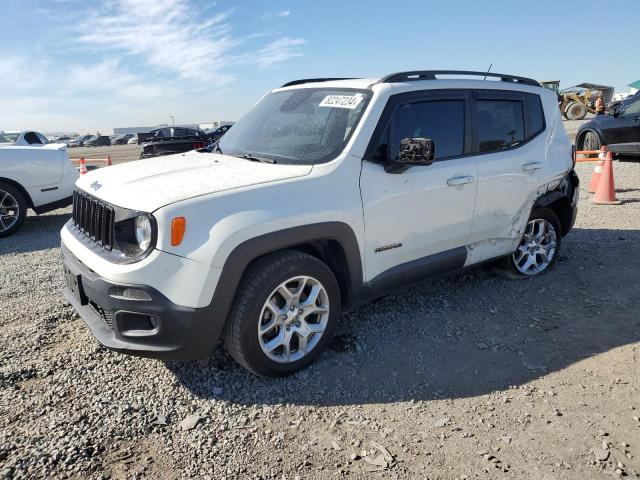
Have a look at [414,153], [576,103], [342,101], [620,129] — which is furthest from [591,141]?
[576,103]

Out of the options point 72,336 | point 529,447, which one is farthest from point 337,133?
point 72,336

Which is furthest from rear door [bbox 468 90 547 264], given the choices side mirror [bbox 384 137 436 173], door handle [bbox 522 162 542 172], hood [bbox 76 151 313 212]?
hood [bbox 76 151 313 212]

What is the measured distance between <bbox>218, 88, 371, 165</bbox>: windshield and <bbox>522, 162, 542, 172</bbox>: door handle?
5.70 feet

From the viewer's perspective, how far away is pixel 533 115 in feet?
15.2

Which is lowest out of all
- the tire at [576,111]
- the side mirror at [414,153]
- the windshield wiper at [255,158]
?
the windshield wiper at [255,158]

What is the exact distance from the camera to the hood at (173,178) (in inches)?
111

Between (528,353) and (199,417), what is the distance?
2265mm

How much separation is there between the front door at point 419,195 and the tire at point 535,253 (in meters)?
1.03

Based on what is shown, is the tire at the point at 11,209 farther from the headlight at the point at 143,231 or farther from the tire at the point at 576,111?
the tire at the point at 576,111

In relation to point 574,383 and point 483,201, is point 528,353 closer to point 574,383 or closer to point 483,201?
point 574,383

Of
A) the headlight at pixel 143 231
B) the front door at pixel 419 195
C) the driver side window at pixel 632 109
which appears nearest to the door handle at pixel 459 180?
the front door at pixel 419 195

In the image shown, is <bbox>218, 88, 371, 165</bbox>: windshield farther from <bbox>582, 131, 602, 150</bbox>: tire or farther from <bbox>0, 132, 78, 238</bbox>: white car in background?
<bbox>582, 131, 602, 150</bbox>: tire

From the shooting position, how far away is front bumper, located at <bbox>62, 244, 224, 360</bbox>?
2.69 meters

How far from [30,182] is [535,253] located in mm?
6954
